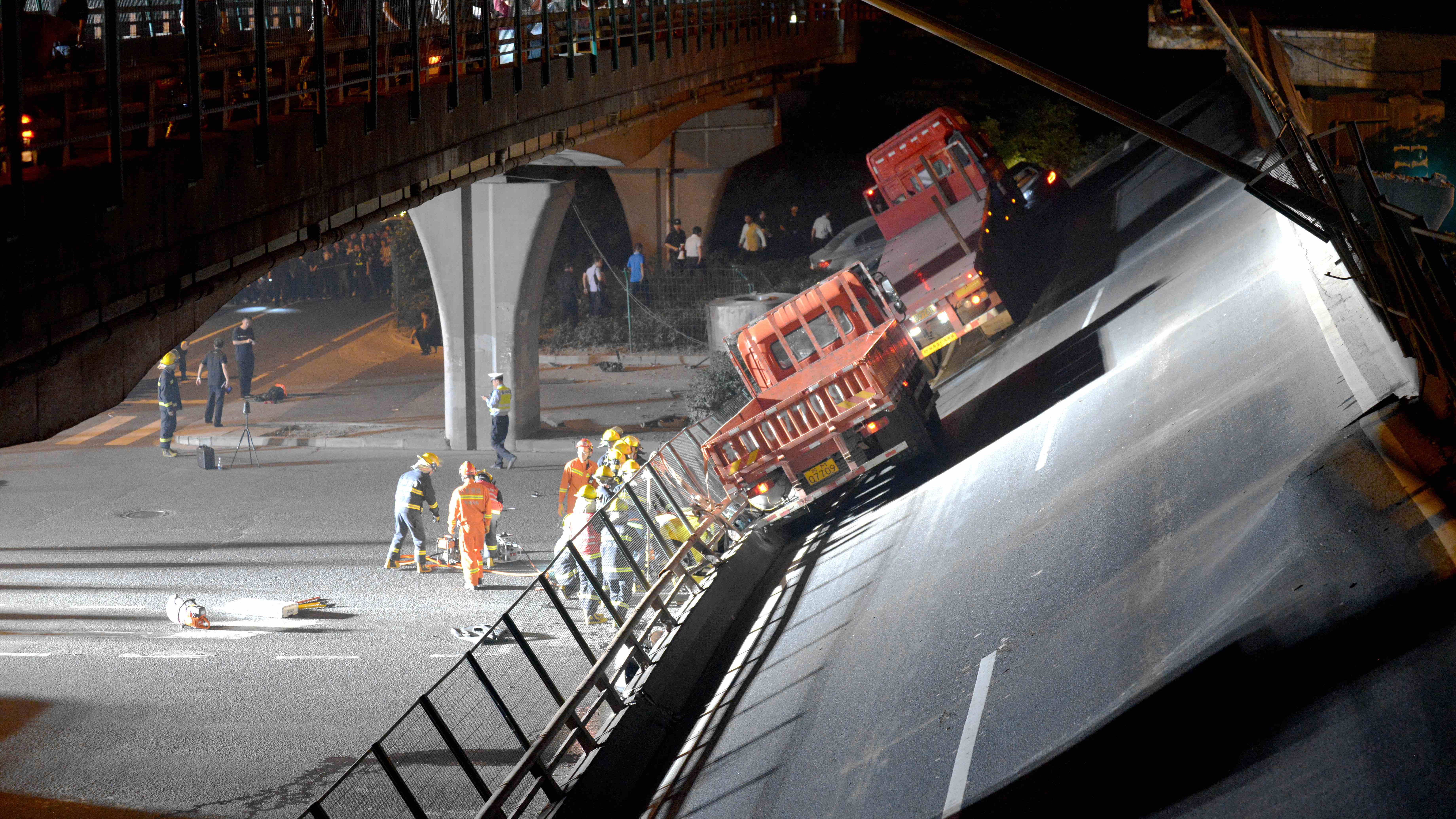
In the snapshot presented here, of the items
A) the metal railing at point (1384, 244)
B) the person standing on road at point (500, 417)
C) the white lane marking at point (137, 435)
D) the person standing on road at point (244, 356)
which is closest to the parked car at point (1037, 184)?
the person standing on road at point (500, 417)

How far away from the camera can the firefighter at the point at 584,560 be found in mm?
12641

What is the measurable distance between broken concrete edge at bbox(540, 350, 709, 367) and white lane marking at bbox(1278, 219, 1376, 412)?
1831 centimetres

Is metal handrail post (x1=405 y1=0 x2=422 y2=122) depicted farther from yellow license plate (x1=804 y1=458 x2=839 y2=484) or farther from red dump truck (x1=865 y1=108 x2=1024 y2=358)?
red dump truck (x1=865 y1=108 x2=1024 y2=358)

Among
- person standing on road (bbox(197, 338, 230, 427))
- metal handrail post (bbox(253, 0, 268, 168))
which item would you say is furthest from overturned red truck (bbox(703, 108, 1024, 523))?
person standing on road (bbox(197, 338, 230, 427))

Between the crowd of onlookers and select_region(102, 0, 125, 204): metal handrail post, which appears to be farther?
the crowd of onlookers

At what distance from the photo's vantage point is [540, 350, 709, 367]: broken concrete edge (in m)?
32.6

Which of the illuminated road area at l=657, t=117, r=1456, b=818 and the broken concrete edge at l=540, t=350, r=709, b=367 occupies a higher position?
the illuminated road area at l=657, t=117, r=1456, b=818

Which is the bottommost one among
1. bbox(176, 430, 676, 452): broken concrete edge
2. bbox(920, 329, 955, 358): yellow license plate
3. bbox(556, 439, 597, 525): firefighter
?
bbox(176, 430, 676, 452): broken concrete edge

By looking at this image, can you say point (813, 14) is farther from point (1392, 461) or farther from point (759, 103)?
point (1392, 461)

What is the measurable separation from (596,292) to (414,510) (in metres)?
21.2

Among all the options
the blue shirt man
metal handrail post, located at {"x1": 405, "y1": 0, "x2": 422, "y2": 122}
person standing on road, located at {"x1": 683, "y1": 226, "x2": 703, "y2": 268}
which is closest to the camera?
metal handrail post, located at {"x1": 405, "y1": 0, "x2": 422, "y2": 122}

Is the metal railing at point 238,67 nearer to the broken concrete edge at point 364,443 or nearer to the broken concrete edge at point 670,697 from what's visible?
the broken concrete edge at point 670,697

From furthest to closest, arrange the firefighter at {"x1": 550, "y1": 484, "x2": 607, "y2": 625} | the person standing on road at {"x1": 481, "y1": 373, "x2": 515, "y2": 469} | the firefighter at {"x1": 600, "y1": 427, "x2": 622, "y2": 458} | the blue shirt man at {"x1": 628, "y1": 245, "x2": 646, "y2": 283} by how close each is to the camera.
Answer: the blue shirt man at {"x1": 628, "y1": 245, "x2": 646, "y2": 283} → the person standing on road at {"x1": 481, "y1": 373, "x2": 515, "y2": 469} → the firefighter at {"x1": 600, "y1": 427, "x2": 622, "y2": 458} → the firefighter at {"x1": 550, "y1": 484, "x2": 607, "y2": 625}

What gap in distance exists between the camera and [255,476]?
2178 cm
